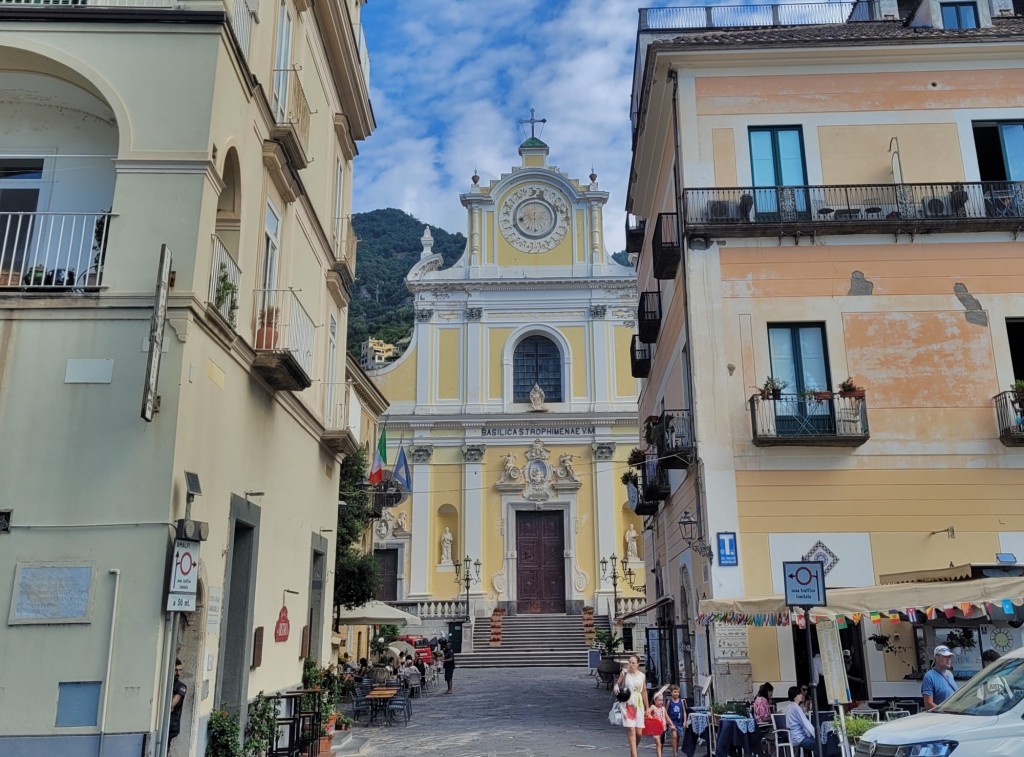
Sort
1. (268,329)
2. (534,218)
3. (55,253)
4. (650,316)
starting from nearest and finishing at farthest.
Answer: (55,253), (268,329), (650,316), (534,218)

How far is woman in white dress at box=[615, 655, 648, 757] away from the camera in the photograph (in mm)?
11562

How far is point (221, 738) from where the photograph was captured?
9.55m

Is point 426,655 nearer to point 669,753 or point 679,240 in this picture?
point 669,753

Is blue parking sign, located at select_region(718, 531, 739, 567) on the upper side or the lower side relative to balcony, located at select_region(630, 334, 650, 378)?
lower

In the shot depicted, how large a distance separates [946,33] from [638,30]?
6.52 m

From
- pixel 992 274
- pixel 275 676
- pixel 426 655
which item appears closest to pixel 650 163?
pixel 992 274

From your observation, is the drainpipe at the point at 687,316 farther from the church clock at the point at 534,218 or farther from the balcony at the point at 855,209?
the church clock at the point at 534,218

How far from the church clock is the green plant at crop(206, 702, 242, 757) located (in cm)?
3073

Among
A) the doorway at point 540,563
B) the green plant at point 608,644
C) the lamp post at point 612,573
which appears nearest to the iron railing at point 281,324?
the green plant at point 608,644

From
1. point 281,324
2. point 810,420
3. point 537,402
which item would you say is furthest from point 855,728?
point 537,402

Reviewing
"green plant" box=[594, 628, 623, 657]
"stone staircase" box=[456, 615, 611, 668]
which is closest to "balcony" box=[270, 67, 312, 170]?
"green plant" box=[594, 628, 623, 657]

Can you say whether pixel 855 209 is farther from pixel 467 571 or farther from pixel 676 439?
pixel 467 571

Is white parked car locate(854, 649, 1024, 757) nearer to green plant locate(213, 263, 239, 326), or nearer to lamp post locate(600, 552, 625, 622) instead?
green plant locate(213, 263, 239, 326)

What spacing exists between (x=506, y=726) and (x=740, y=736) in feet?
20.2
